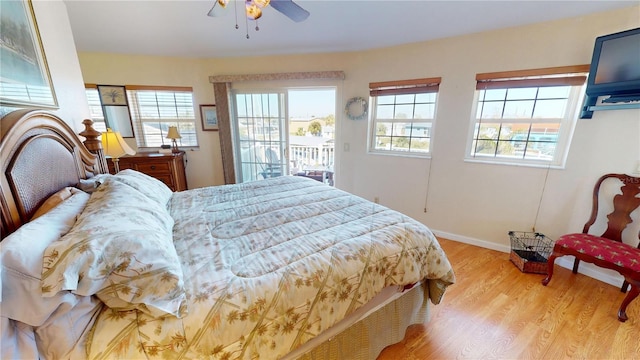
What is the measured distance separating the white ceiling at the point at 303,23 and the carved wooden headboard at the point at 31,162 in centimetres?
147

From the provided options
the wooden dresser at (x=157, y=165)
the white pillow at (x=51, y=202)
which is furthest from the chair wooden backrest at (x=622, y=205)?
the wooden dresser at (x=157, y=165)

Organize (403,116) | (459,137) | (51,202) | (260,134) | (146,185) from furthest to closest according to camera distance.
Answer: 1. (260,134)
2. (403,116)
3. (459,137)
4. (146,185)
5. (51,202)

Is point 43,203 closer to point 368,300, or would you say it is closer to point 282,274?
point 282,274

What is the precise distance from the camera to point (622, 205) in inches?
74.5

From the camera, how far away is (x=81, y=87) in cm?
179

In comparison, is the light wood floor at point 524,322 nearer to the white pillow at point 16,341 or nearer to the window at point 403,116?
the white pillow at point 16,341

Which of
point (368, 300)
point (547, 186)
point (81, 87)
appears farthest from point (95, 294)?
point (547, 186)

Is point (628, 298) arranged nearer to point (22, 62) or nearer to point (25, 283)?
point (25, 283)

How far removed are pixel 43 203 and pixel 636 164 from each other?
3960 millimetres

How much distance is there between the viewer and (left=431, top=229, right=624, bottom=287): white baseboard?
1984 millimetres

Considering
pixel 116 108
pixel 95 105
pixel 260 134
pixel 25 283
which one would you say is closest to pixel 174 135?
pixel 116 108

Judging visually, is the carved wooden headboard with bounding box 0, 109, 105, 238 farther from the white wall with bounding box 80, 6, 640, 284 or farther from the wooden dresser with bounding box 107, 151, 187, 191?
the white wall with bounding box 80, 6, 640, 284

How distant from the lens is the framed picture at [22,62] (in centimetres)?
104

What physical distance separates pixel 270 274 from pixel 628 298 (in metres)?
2.41
